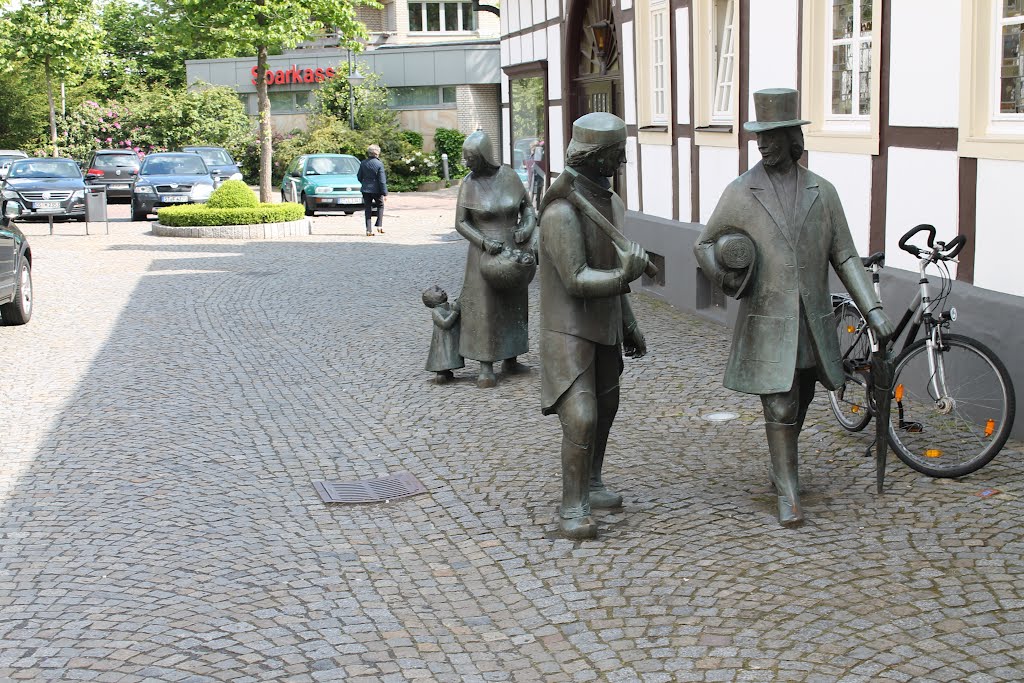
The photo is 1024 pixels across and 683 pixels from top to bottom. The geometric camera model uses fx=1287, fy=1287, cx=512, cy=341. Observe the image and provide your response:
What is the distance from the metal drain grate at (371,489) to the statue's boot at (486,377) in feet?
7.94

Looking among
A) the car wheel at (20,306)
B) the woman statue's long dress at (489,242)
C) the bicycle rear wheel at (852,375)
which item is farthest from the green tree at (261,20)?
the bicycle rear wheel at (852,375)

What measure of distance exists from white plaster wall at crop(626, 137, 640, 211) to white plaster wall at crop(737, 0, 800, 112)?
3.68m

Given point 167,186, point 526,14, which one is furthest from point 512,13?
point 167,186

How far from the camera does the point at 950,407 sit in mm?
6898

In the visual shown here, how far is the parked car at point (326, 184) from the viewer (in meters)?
30.5

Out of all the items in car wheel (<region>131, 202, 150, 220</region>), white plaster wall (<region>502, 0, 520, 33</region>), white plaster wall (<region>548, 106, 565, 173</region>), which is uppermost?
white plaster wall (<region>502, 0, 520, 33</region>)

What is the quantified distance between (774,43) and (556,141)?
827 centimetres

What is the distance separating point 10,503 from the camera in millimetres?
6887

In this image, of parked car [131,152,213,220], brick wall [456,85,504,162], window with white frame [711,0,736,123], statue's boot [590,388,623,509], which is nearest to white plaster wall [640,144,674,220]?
window with white frame [711,0,736,123]

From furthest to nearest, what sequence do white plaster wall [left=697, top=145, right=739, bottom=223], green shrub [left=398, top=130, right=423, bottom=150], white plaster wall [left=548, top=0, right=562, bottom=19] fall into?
1. green shrub [left=398, top=130, right=423, bottom=150]
2. white plaster wall [left=548, top=0, right=562, bottom=19]
3. white plaster wall [left=697, top=145, right=739, bottom=223]

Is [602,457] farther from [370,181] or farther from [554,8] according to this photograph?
[370,181]

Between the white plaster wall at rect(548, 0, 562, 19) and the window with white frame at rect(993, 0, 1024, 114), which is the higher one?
the white plaster wall at rect(548, 0, 562, 19)

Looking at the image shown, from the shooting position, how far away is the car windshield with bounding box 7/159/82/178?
103ft

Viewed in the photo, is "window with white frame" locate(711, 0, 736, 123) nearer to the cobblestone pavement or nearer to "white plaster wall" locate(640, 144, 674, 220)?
"white plaster wall" locate(640, 144, 674, 220)
